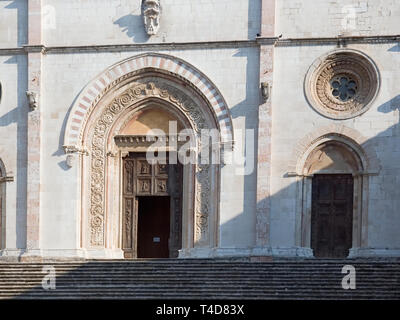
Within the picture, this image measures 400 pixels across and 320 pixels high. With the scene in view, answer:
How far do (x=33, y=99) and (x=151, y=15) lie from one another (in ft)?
12.5

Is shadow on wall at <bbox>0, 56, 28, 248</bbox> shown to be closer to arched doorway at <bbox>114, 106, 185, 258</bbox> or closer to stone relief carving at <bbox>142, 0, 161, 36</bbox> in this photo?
arched doorway at <bbox>114, 106, 185, 258</bbox>

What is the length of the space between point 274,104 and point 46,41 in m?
6.38

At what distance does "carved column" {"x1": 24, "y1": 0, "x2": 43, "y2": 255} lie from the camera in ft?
62.2

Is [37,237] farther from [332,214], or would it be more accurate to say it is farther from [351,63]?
[351,63]

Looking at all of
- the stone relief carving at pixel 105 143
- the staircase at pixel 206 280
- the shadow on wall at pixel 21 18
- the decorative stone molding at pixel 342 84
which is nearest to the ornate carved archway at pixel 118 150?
the stone relief carving at pixel 105 143

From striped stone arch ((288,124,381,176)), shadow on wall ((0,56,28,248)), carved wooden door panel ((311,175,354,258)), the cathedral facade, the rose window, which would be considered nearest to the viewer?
striped stone arch ((288,124,381,176))

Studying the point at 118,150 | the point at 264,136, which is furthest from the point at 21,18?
the point at 264,136

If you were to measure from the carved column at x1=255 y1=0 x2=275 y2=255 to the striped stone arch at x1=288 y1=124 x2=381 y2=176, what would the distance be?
72 centimetres

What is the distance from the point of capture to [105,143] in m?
19.5

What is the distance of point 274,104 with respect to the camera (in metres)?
18.5

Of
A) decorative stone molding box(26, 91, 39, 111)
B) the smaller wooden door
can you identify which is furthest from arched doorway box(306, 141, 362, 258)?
decorative stone molding box(26, 91, 39, 111)

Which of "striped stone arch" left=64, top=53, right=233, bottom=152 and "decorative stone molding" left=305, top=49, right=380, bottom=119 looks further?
"striped stone arch" left=64, top=53, right=233, bottom=152

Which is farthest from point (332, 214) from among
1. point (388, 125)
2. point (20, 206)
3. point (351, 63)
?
point (20, 206)

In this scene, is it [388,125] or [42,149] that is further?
[42,149]
